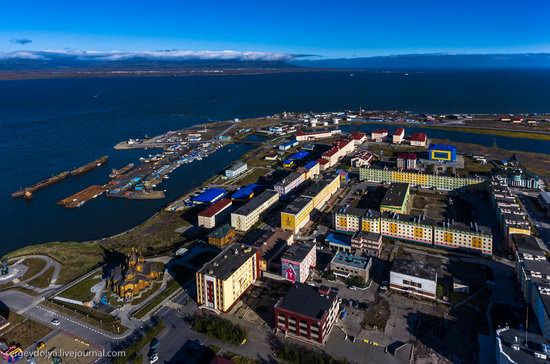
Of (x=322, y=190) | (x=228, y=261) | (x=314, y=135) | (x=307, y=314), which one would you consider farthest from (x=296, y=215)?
(x=314, y=135)

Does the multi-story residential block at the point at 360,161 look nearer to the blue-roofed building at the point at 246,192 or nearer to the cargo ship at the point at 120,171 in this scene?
the blue-roofed building at the point at 246,192

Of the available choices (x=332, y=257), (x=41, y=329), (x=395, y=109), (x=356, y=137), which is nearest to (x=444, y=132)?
(x=356, y=137)

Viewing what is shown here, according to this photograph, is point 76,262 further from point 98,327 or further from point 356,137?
point 356,137

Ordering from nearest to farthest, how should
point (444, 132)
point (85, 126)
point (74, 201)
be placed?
point (74, 201) → point (444, 132) → point (85, 126)

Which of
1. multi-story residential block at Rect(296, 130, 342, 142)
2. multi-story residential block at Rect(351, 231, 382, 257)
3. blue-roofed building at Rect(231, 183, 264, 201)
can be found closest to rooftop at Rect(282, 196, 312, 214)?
multi-story residential block at Rect(351, 231, 382, 257)

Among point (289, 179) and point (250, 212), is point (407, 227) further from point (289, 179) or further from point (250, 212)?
point (289, 179)

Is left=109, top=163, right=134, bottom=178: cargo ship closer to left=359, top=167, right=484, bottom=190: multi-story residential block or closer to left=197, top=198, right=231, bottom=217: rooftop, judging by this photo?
left=197, top=198, right=231, bottom=217: rooftop
